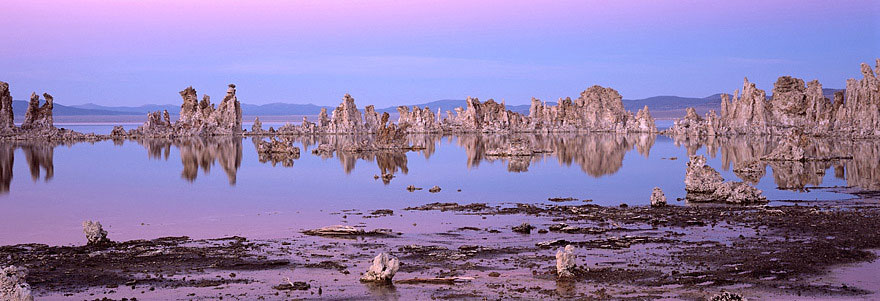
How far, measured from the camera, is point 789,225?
20.9 metres

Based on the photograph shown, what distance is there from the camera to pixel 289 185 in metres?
36.6

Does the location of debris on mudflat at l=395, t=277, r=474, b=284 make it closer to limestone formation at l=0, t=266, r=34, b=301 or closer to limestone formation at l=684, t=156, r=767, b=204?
limestone formation at l=0, t=266, r=34, b=301

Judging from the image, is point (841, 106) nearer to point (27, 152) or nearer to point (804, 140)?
point (804, 140)

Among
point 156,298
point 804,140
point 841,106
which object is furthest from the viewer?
point 841,106

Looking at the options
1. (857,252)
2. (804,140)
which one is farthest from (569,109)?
(857,252)

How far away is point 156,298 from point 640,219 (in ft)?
43.6

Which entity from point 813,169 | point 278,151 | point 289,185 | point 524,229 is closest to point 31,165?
point 278,151

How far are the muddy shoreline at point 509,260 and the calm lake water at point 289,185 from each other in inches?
122

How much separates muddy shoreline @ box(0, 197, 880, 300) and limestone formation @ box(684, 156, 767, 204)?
2982 mm

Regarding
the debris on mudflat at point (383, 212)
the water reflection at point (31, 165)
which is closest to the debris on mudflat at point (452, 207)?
the debris on mudflat at point (383, 212)

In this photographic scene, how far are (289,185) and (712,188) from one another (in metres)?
17.3

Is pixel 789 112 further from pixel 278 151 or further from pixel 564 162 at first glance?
pixel 278 151

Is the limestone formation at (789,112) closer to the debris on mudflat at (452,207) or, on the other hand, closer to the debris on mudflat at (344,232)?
the debris on mudflat at (452,207)

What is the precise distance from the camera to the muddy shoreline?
13.8 m
